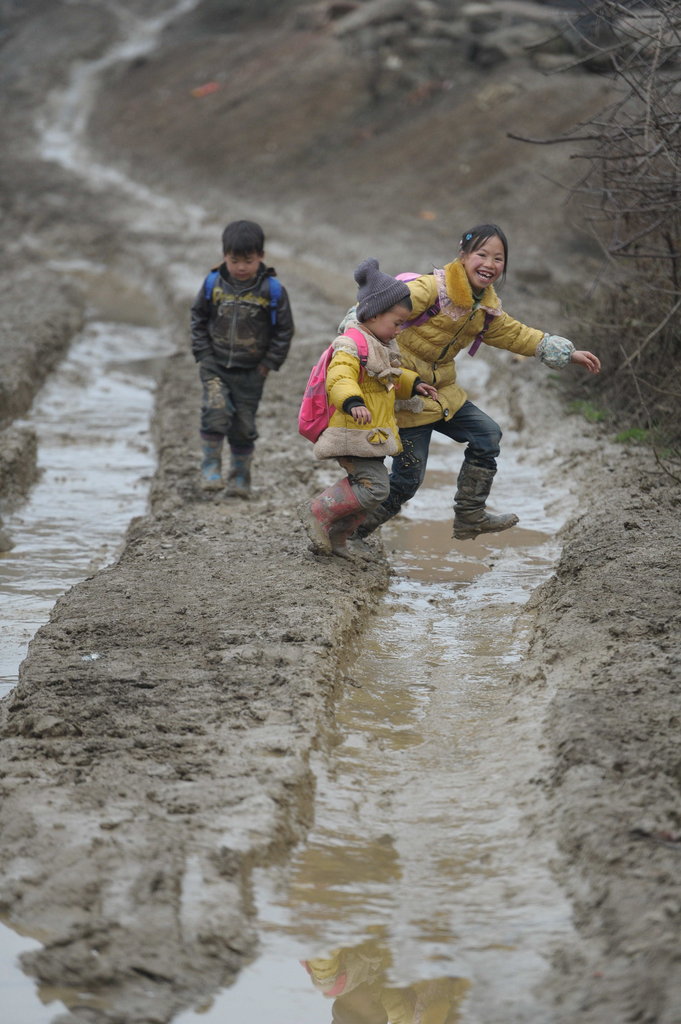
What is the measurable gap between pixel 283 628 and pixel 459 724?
3.03 feet

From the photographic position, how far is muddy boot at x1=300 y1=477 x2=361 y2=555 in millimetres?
5598

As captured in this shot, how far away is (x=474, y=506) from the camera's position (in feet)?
20.1

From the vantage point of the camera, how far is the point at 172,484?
7656mm

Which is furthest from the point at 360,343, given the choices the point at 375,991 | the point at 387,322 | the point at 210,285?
the point at 375,991

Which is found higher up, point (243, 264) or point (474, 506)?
point (243, 264)

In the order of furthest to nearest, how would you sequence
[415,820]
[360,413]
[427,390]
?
1. [427,390]
2. [360,413]
3. [415,820]

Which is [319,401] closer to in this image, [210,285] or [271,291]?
[271,291]

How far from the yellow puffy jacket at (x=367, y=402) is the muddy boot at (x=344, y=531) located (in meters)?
0.36

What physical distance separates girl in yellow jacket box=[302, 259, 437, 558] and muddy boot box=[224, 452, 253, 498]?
1.49m

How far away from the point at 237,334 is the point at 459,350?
1640 mm

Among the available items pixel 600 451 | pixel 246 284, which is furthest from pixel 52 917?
pixel 600 451

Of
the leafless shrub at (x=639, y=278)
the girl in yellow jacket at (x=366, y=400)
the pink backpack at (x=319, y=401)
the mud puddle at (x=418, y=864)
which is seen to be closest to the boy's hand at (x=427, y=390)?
the girl in yellow jacket at (x=366, y=400)

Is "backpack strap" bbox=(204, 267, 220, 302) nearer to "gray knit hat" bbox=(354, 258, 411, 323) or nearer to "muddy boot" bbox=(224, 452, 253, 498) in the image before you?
"muddy boot" bbox=(224, 452, 253, 498)

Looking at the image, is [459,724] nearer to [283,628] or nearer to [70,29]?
[283,628]
